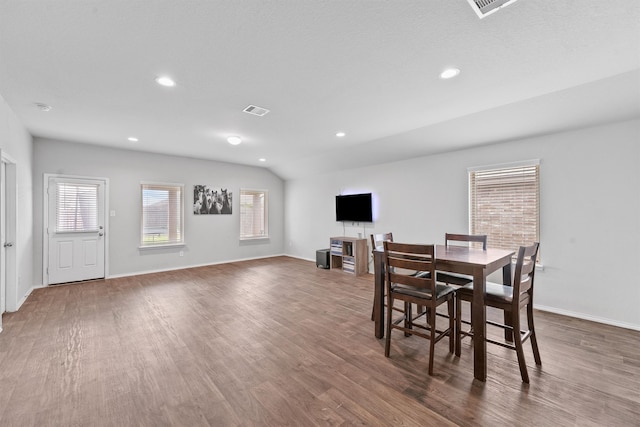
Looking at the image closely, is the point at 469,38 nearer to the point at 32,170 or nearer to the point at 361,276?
the point at 361,276

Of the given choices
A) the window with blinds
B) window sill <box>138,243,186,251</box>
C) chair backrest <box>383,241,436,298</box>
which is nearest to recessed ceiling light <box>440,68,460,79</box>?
chair backrest <box>383,241,436,298</box>

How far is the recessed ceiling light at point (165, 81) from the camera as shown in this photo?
265 cm

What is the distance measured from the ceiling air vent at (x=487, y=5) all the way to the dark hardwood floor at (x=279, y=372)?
8.60 ft

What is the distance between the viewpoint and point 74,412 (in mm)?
1829

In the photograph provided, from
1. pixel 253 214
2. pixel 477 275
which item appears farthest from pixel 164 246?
pixel 477 275

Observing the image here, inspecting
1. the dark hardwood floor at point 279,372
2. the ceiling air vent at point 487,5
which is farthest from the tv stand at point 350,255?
the ceiling air vent at point 487,5

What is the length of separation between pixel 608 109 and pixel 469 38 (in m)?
2.25

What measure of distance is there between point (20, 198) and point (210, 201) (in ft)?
10.8

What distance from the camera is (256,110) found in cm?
348

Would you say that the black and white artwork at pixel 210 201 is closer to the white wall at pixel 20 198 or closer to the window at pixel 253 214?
the window at pixel 253 214

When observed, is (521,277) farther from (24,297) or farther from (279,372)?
(24,297)

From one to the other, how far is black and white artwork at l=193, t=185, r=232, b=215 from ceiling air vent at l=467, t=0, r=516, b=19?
632 centimetres

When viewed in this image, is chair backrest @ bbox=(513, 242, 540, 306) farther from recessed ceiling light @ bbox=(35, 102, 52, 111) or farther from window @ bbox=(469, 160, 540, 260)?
recessed ceiling light @ bbox=(35, 102, 52, 111)

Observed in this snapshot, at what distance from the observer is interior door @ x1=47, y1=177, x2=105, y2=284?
4922 mm
